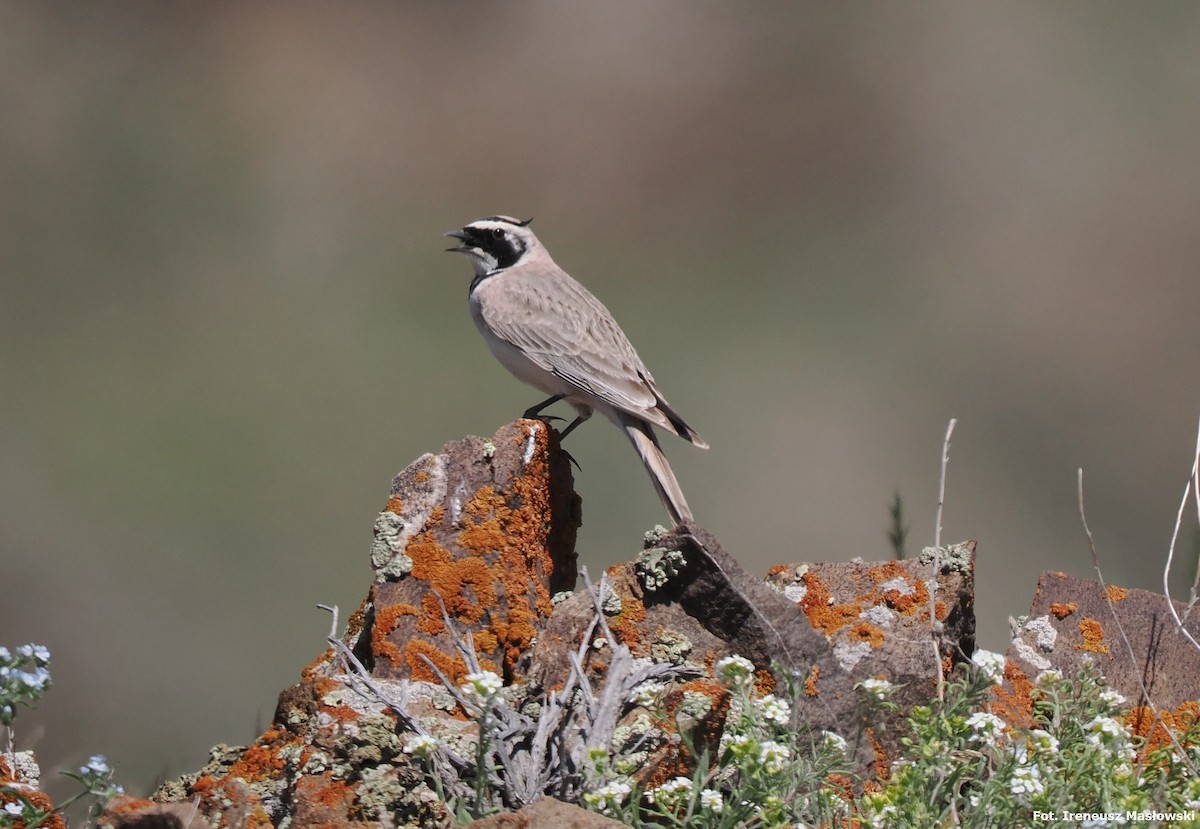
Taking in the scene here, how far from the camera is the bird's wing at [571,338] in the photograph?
838 cm

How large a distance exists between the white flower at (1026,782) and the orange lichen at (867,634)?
1.12m

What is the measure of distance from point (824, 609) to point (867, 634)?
12.5 inches

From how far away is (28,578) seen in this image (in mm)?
18156

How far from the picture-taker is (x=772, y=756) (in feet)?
13.2

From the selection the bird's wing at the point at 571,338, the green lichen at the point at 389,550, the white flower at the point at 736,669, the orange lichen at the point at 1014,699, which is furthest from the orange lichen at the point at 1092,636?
the bird's wing at the point at 571,338

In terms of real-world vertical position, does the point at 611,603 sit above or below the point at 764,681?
above

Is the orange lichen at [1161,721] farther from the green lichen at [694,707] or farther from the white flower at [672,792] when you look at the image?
the white flower at [672,792]

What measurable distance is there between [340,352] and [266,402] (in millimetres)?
2340

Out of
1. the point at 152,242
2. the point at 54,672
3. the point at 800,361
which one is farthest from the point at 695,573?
the point at 152,242

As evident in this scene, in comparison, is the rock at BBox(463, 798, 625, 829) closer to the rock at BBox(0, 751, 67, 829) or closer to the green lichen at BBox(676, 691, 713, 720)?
the green lichen at BBox(676, 691, 713, 720)

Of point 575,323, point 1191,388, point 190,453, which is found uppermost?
point 575,323

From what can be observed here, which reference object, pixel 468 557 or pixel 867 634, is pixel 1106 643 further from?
pixel 468 557

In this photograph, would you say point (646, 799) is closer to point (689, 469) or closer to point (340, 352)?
point (689, 469)

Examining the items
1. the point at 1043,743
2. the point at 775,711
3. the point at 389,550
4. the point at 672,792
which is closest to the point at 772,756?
the point at 775,711
